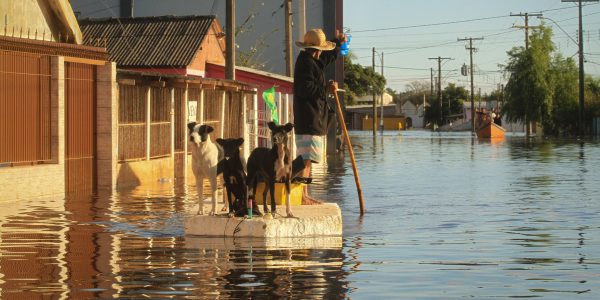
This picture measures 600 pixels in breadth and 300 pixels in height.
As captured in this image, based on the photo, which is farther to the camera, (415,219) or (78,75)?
(78,75)

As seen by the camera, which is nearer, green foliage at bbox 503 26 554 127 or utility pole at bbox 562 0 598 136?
utility pole at bbox 562 0 598 136

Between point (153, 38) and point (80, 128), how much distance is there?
2284 centimetres

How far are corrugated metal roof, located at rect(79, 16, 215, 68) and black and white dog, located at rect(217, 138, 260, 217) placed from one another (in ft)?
99.3

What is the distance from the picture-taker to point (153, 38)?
48.0 meters

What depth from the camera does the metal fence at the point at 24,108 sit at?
72.7 feet

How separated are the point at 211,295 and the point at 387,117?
6675 inches

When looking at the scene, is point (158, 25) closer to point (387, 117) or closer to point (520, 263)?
point (520, 263)

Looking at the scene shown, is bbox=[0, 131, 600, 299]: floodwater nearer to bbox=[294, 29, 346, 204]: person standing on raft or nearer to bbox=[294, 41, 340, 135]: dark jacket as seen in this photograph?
bbox=[294, 29, 346, 204]: person standing on raft

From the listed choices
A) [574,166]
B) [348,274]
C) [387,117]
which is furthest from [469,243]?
[387,117]

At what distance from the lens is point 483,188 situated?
90.2 feet

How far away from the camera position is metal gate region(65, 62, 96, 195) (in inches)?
977

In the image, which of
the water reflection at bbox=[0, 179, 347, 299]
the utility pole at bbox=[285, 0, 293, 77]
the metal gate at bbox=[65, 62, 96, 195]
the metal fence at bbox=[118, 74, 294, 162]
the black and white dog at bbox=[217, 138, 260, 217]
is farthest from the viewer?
the utility pole at bbox=[285, 0, 293, 77]

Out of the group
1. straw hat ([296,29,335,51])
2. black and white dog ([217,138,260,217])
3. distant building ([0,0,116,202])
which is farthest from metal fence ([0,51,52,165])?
black and white dog ([217,138,260,217])

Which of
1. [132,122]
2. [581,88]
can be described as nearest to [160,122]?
[132,122]
